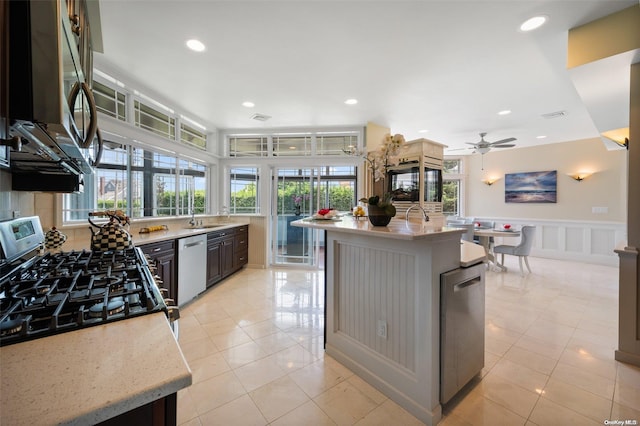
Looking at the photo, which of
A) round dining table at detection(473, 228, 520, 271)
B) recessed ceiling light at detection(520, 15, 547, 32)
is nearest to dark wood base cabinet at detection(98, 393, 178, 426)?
recessed ceiling light at detection(520, 15, 547, 32)

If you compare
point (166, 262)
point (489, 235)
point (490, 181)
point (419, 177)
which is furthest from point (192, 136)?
point (490, 181)

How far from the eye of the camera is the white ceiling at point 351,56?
6.86ft

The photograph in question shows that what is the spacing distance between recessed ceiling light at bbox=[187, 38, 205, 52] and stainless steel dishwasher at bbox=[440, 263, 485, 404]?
2969 millimetres

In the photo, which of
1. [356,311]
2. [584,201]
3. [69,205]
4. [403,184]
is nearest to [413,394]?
[356,311]

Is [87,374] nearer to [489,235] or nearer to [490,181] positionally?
[489,235]

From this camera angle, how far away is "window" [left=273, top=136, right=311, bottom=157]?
5289 mm

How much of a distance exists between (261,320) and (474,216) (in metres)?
7.33

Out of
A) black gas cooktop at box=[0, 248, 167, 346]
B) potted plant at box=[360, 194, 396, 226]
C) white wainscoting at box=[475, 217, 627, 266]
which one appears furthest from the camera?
white wainscoting at box=[475, 217, 627, 266]

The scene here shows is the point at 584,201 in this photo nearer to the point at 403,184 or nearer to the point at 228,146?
the point at 403,184

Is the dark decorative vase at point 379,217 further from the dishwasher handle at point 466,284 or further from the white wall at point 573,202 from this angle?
the white wall at point 573,202

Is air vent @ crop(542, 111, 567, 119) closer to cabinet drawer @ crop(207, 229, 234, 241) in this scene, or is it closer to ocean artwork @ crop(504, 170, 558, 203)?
ocean artwork @ crop(504, 170, 558, 203)

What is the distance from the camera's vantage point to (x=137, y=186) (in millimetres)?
3510

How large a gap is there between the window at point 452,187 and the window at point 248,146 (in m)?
5.76

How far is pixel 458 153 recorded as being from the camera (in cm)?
768
